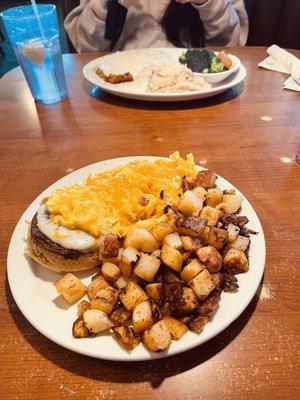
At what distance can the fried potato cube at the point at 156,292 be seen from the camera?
64 cm

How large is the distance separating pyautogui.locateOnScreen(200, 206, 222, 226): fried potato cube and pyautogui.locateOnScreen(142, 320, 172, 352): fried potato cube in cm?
26

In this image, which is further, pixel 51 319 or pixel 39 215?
pixel 39 215

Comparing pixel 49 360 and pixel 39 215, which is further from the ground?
pixel 39 215

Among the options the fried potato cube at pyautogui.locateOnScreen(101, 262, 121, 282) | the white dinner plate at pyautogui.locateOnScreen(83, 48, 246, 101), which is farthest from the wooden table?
the fried potato cube at pyautogui.locateOnScreen(101, 262, 121, 282)

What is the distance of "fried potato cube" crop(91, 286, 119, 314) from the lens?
0.62 meters

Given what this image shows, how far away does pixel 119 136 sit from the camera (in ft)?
4.28

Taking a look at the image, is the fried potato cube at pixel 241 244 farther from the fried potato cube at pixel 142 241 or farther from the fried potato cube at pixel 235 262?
the fried potato cube at pixel 142 241

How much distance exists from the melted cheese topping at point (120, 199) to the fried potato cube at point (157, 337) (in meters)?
0.23

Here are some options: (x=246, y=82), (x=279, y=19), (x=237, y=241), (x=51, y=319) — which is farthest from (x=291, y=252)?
(x=279, y=19)

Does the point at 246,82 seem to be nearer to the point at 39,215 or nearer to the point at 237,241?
the point at 237,241

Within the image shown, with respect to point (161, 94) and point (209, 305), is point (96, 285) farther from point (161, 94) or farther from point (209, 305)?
point (161, 94)

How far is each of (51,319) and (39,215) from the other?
24cm

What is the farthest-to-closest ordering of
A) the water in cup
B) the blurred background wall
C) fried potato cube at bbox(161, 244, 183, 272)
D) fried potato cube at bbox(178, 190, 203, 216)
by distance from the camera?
the blurred background wall < the water in cup < fried potato cube at bbox(178, 190, 203, 216) < fried potato cube at bbox(161, 244, 183, 272)

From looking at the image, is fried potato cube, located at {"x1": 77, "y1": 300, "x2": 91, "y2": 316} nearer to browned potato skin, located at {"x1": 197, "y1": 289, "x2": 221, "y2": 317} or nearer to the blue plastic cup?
browned potato skin, located at {"x1": 197, "y1": 289, "x2": 221, "y2": 317}
